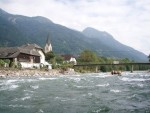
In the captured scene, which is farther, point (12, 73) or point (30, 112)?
point (12, 73)

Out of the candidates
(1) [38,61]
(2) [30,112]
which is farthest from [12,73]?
(2) [30,112]

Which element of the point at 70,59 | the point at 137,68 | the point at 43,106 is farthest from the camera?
the point at 137,68

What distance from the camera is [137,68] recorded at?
176m

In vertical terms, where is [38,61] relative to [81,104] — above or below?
above

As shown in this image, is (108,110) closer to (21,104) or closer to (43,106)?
(43,106)

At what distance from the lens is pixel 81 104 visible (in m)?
17.5

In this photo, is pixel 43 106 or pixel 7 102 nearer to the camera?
pixel 43 106

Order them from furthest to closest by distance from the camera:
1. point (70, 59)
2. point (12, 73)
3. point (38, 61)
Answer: point (70, 59), point (38, 61), point (12, 73)

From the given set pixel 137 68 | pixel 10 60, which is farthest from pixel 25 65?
pixel 137 68

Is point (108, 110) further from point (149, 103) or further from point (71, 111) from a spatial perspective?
point (149, 103)

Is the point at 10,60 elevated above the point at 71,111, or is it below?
above

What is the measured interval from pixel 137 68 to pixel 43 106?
538 feet

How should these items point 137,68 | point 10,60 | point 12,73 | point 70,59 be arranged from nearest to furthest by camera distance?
point 12,73 → point 10,60 → point 70,59 → point 137,68

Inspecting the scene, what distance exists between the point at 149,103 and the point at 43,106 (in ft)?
21.2
